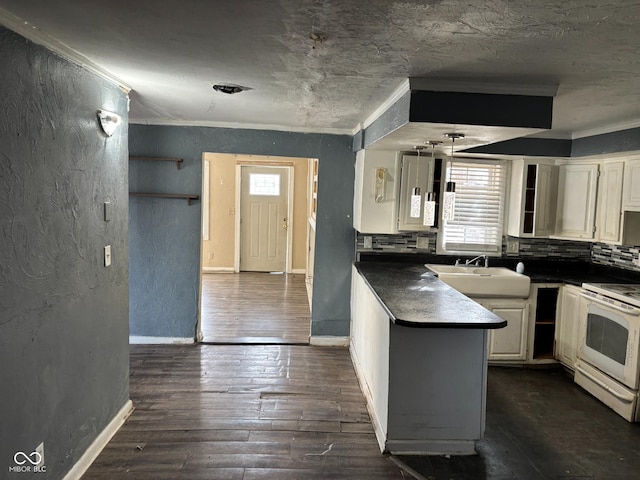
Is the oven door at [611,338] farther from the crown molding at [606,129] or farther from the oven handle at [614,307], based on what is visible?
the crown molding at [606,129]

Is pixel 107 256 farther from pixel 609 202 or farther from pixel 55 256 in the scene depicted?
pixel 609 202

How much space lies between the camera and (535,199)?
13.6 feet

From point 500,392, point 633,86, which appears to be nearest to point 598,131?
point 633,86

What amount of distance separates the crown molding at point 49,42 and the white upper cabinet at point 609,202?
3.75 m

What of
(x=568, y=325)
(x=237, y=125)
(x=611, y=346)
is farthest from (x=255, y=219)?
(x=611, y=346)

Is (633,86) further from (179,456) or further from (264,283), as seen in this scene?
(264,283)

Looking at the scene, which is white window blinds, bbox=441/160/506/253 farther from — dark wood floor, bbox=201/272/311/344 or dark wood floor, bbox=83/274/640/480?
dark wood floor, bbox=201/272/311/344

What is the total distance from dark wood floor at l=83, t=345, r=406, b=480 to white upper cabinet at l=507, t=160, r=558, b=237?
2.08 meters

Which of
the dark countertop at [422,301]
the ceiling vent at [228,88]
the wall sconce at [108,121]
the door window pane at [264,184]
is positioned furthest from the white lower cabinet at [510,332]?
the door window pane at [264,184]

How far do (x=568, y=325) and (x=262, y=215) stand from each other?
5209 millimetres

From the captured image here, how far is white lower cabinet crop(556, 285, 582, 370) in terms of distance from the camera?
3744 mm

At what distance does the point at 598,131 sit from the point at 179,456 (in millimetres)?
3959

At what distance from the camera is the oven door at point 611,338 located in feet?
10.1

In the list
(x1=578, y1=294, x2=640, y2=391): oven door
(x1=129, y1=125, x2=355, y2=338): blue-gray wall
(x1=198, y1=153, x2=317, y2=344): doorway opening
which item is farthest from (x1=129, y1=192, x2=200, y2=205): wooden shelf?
(x1=578, y1=294, x2=640, y2=391): oven door
